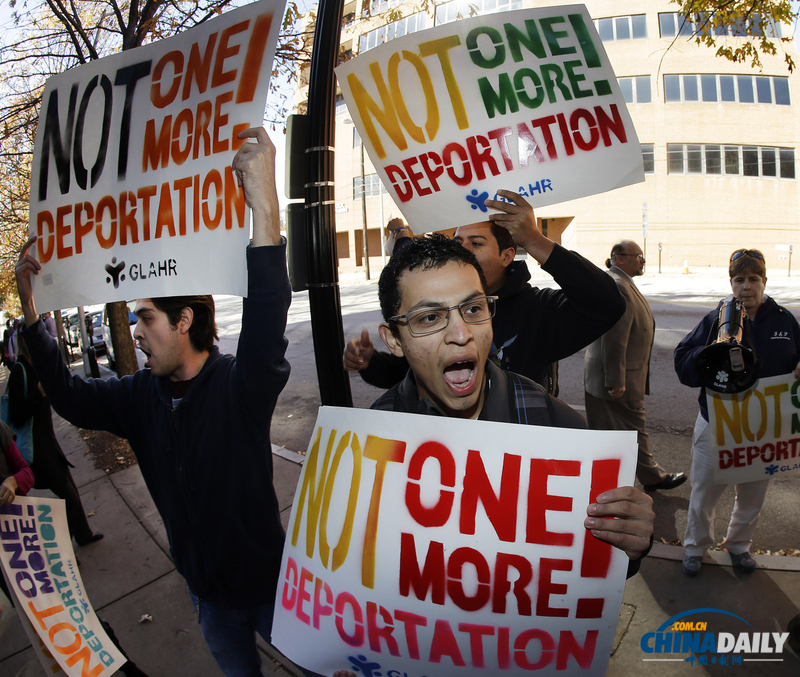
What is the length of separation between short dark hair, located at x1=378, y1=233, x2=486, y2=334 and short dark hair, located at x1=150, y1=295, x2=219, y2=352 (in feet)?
2.63

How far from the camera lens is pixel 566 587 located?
4.02 ft

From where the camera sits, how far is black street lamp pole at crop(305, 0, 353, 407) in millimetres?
2787

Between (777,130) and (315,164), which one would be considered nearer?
(315,164)


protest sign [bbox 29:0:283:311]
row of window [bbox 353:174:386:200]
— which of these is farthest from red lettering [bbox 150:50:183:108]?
row of window [bbox 353:174:386:200]

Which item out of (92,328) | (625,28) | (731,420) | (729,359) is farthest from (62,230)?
(625,28)

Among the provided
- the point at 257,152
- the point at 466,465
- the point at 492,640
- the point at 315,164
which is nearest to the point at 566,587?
the point at 492,640

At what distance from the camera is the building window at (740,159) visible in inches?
1128

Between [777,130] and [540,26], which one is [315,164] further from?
[777,130]

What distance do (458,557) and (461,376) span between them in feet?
1.59

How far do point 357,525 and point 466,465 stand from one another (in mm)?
335

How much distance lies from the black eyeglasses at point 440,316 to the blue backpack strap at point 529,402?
23 centimetres

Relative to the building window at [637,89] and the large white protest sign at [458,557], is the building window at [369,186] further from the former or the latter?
the large white protest sign at [458,557]

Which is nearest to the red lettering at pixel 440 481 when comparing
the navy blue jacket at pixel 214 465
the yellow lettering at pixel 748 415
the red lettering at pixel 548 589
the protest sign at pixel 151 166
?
the red lettering at pixel 548 589

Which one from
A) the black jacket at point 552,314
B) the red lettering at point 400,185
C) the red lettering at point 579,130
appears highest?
the red lettering at point 579,130
